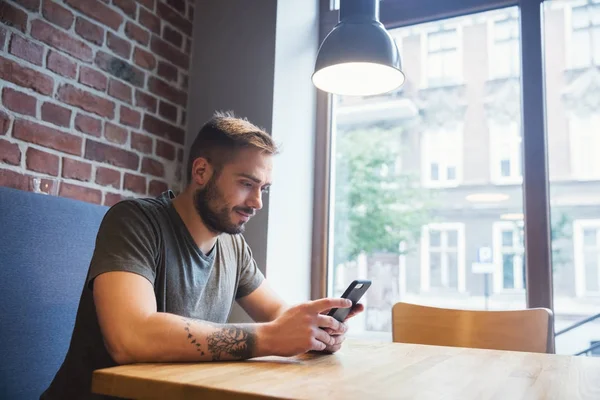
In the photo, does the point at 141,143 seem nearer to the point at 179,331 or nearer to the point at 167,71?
the point at 167,71

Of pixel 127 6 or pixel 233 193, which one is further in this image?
pixel 127 6

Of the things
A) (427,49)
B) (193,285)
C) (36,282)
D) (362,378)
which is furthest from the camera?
(427,49)

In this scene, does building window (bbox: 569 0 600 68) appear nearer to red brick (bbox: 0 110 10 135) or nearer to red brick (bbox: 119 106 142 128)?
red brick (bbox: 119 106 142 128)

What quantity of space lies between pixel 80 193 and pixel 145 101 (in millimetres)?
517

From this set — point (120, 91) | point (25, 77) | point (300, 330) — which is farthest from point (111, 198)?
point (300, 330)

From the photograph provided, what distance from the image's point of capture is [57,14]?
6.29 ft

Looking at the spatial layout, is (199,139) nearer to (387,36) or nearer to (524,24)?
(387,36)

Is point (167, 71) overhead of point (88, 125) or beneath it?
overhead

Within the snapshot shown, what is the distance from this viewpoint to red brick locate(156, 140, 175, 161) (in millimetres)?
2361

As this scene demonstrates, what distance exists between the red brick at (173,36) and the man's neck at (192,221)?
1.14 m

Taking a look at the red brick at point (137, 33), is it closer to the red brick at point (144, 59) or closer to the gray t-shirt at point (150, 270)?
the red brick at point (144, 59)

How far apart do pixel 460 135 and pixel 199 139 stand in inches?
49.7

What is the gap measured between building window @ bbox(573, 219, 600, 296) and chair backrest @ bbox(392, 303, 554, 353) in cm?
55

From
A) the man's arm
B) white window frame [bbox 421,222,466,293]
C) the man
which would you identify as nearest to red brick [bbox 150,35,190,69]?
the man
